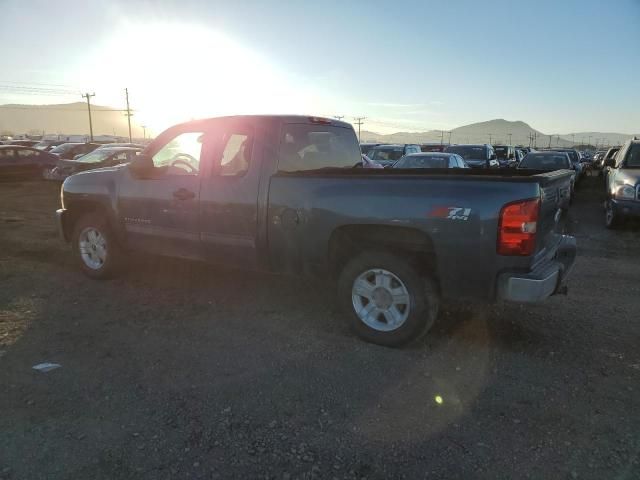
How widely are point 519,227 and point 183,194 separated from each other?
3.22 meters

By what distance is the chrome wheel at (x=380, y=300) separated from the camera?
156 inches

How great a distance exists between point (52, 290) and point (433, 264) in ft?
14.5

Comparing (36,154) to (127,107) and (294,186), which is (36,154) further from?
(127,107)

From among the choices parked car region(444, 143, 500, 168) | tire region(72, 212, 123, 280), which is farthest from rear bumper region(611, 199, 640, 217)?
tire region(72, 212, 123, 280)

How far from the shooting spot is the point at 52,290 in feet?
18.4

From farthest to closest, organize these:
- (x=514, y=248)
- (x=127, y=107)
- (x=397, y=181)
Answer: (x=127, y=107) < (x=397, y=181) < (x=514, y=248)

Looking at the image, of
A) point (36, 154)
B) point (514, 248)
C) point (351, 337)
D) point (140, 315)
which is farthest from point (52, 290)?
point (36, 154)

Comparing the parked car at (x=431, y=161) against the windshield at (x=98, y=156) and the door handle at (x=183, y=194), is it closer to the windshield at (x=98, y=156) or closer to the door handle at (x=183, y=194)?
the door handle at (x=183, y=194)

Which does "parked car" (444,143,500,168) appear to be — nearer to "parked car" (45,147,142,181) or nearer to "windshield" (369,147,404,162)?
"windshield" (369,147,404,162)

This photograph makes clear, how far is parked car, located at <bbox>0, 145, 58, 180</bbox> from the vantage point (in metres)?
19.2

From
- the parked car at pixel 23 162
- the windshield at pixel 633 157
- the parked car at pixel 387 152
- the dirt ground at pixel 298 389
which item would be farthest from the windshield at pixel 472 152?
the parked car at pixel 23 162

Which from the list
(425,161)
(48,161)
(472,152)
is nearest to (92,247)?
(425,161)

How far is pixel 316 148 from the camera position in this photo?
16.5 ft

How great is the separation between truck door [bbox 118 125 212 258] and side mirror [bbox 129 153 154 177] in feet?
0.17
